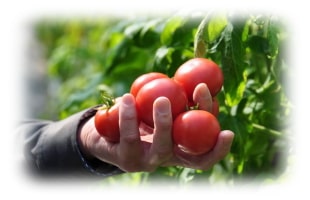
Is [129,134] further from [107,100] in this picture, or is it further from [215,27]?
[215,27]

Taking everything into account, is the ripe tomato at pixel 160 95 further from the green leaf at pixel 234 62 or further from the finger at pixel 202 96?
the green leaf at pixel 234 62

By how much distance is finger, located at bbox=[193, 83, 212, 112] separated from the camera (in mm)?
1463

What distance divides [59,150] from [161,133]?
0.57 metres

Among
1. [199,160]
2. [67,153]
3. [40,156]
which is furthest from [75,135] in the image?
[199,160]

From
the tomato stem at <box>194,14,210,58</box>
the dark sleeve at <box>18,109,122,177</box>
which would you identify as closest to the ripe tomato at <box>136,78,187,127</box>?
the tomato stem at <box>194,14,210,58</box>

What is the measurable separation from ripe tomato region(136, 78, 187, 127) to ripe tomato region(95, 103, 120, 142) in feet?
0.22

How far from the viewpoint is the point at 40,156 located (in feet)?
6.55

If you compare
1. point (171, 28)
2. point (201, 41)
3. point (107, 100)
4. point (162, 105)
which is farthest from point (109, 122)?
point (171, 28)

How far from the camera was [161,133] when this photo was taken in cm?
144

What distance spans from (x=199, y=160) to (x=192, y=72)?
194 millimetres

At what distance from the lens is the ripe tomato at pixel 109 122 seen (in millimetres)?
1544

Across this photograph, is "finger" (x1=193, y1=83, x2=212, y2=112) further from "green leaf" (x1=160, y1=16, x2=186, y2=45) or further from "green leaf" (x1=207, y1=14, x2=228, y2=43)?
"green leaf" (x1=160, y1=16, x2=186, y2=45)

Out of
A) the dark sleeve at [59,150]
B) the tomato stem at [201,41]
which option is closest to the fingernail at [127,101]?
the tomato stem at [201,41]

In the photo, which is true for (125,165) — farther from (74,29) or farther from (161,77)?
(74,29)
